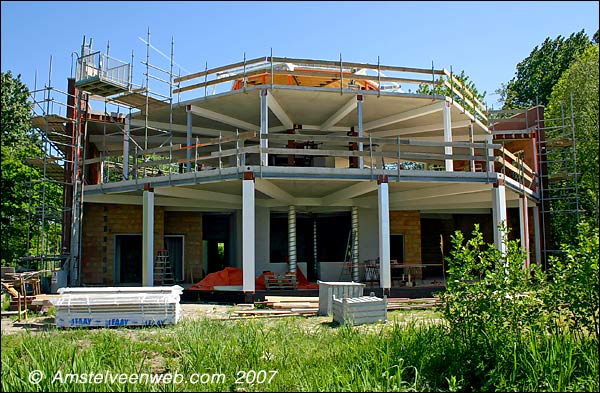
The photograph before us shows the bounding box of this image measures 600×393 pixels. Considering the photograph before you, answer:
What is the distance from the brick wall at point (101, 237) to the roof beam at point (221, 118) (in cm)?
462

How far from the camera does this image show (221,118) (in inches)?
794

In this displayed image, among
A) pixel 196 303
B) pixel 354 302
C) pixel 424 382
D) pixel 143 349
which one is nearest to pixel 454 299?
pixel 424 382

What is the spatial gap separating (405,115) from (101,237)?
38.9 ft

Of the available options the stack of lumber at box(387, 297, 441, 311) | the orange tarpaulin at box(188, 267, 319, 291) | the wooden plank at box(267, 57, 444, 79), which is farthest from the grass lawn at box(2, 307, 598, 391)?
the wooden plank at box(267, 57, 444, 79)

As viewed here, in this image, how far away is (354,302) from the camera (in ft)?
35.5

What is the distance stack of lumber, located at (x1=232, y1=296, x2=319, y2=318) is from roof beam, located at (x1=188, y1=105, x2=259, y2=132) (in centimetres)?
769

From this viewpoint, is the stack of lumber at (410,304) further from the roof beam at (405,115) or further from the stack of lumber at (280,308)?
the roof beam at (405,115)

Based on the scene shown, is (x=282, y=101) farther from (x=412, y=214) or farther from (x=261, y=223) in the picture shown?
(x=412, y=214)

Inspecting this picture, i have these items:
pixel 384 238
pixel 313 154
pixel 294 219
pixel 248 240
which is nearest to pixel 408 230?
pixel 294 219

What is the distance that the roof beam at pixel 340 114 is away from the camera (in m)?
18.5

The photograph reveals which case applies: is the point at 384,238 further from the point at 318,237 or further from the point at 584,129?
the point at 584,129

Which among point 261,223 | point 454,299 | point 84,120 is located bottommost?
point 454,299

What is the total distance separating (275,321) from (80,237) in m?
10.4

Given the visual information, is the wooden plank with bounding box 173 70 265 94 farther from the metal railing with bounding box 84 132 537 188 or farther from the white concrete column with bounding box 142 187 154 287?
the white concrete column with bounding box 142 187 154 287
